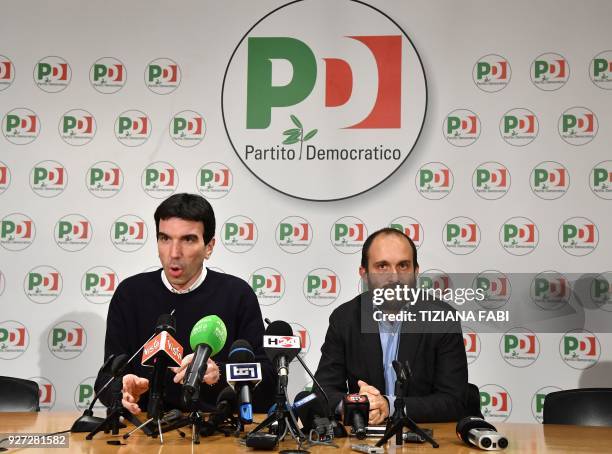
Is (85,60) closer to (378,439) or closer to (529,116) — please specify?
(529,116)

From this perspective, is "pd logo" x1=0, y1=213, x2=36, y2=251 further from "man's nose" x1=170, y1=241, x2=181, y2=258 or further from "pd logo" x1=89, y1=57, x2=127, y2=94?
"man's nose" x1=170, y1=241, x2=181, y2=258

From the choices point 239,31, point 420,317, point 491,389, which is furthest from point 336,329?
point 239,31

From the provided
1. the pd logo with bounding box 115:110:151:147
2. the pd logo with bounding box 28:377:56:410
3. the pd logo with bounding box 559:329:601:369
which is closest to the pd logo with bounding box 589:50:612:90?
the pd logo with bounding box 559:329:601:369

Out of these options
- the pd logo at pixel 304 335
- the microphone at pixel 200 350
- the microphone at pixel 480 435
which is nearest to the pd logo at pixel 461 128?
the pd logo at pixel 304 335

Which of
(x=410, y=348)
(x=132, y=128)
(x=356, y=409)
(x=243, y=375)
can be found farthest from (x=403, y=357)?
(x=132, y=128)

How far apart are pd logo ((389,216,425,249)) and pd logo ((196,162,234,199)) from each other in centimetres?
99

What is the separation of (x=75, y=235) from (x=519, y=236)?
257cm

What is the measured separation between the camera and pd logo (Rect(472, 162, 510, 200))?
4066mm

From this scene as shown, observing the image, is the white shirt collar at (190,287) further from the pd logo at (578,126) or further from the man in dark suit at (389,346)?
the pd logo at (578,126)

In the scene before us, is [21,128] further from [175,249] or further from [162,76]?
[175,249]

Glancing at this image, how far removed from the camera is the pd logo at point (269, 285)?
413 centimetres

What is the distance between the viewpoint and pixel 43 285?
4.23m

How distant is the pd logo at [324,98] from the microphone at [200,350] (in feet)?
6.74

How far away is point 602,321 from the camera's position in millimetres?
3922
